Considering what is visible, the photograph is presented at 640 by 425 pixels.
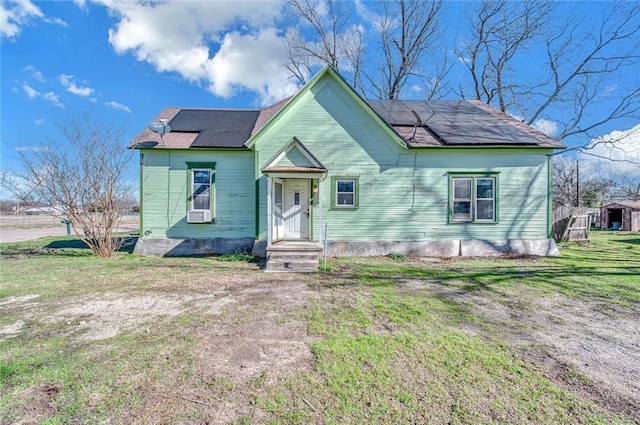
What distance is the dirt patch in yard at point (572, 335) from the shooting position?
117 inches

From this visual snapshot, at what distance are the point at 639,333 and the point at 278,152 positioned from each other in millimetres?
8916

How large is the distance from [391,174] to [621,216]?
28.6 meters

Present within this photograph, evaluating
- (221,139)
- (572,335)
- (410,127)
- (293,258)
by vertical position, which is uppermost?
(410,127)

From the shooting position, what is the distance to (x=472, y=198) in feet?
34.7

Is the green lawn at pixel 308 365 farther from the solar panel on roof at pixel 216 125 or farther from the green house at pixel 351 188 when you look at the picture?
the solar panel on roof at pixel 216 125

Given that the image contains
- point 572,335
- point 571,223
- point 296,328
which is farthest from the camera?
point 571,223

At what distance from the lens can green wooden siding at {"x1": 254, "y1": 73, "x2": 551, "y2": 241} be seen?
1034 centimetres

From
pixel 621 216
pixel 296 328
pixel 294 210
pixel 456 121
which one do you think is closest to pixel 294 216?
pixel 294 210

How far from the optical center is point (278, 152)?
9.42m

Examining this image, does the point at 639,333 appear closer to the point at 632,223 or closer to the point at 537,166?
the point at 537,166

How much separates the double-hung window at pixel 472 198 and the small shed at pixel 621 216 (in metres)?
24.1

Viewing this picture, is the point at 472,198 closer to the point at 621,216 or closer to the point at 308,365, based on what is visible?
the point at 308,365

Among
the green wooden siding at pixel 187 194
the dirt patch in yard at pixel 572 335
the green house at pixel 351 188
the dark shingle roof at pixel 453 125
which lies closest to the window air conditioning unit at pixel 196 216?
the green house at pixel 351 188

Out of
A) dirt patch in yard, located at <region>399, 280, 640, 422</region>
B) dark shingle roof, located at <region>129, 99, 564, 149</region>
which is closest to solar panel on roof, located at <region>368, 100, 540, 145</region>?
dark shingle roof, located at <region>129, 99, 564, 149</region>
